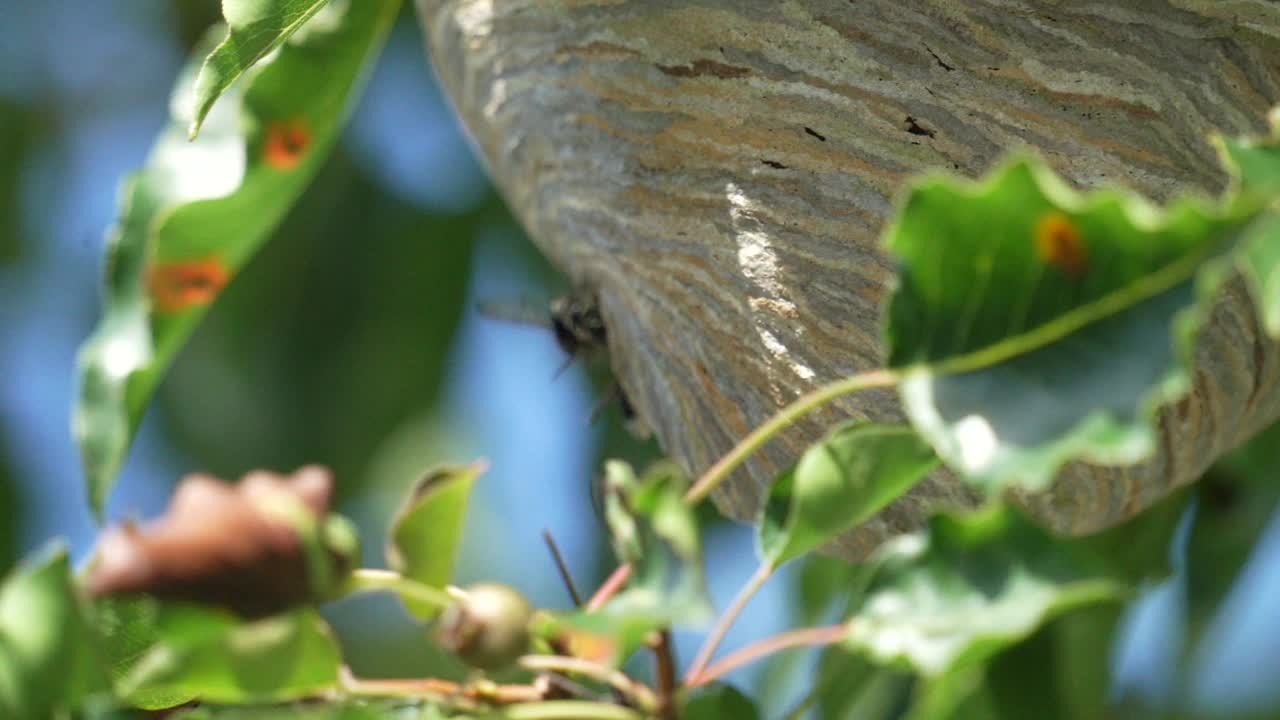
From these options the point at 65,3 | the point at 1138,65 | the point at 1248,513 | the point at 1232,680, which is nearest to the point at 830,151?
the point at 1138,65

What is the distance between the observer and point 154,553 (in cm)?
68

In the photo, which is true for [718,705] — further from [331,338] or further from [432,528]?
[331,338]

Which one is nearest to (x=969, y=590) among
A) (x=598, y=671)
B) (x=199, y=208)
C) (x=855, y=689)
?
(x=598, y=671)

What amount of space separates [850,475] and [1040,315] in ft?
0.47

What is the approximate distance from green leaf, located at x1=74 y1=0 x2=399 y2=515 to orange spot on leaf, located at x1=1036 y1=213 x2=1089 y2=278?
54 cm

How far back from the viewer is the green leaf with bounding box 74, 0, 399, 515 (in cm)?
95

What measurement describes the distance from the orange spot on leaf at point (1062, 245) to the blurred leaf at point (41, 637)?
51 centimetres

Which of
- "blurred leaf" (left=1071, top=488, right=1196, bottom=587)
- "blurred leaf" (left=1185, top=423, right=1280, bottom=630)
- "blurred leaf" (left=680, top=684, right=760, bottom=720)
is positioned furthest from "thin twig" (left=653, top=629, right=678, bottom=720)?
"blurred leaf" (left=1185, top=423, right=1280, bottom=630)

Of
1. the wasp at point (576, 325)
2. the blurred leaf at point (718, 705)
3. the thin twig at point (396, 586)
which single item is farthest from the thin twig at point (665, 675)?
the wasp at point (576, 325)

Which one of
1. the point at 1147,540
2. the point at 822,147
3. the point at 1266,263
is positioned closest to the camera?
the point at 1266,263

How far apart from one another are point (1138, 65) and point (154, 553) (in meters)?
0.81

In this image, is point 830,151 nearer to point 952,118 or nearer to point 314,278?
point 952,118

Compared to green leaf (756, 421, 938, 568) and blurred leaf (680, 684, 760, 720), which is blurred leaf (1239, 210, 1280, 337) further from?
Result: blurred leaf (680, 684, 760, 720)

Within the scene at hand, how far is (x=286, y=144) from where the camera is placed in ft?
3.63
